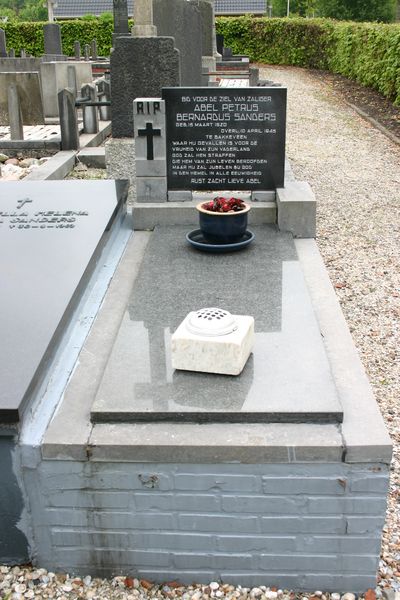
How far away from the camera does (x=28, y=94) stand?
1145cm

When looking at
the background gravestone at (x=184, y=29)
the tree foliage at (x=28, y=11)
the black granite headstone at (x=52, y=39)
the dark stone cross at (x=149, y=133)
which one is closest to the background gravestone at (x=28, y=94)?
the background gravestone at (x=184, y=29)

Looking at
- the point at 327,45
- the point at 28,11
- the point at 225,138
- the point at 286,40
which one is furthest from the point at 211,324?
the point at 28,11

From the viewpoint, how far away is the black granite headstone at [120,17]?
51.3 feet

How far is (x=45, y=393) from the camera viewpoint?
9.19ft

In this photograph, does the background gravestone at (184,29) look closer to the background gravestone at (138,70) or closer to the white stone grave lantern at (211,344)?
the background gravestone at (138,70)

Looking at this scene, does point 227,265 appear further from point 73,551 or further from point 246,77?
point 246,77

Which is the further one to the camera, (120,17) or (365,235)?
(120,17)

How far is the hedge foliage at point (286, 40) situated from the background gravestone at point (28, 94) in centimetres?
918

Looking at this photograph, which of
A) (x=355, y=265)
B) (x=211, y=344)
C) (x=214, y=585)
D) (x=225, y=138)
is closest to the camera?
(x=214, y=585)

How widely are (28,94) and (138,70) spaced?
548 centimetres

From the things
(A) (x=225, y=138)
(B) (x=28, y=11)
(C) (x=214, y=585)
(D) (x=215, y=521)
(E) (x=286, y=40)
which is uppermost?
(B) (x=28, y=11)

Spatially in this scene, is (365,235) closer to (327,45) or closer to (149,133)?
(149,133)

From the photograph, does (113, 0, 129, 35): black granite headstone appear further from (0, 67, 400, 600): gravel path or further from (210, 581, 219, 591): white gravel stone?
(210, 581, 219, 591): white gravel stone

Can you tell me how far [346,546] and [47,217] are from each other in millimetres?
3095
